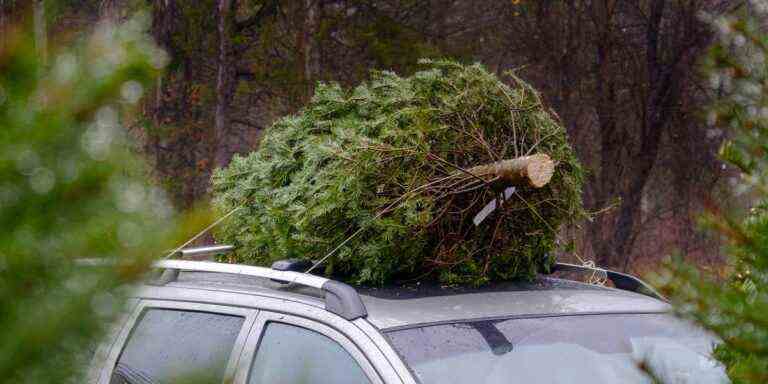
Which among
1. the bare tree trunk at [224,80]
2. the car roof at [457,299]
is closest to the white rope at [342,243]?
the car roof at [457,299]

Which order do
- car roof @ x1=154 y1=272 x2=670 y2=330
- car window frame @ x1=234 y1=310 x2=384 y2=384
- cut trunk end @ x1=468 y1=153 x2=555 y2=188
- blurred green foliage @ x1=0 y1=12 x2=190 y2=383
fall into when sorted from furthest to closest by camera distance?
1. cut trunk end @ x1=468 y1=153 x2=555 y2=188
2. car roof @ x1=154 y1=272 x2=670 y2=330
3. car window frame @ x1=234 y1=310 x2=384 y2=384
4. blurred green foliage @ x1=0 y1=12 x2=190 y2=383

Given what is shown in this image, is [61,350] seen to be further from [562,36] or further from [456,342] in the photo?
[562,36]

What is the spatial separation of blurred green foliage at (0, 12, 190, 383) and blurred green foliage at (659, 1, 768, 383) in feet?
2.19

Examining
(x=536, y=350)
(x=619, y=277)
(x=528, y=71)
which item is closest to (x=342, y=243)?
(x=536, y=350)

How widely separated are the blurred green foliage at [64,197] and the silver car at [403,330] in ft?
6.44

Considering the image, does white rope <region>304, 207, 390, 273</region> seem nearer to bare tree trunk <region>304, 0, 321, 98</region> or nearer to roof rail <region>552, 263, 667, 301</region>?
roof rail <region>552, 263, 667, 301</region>

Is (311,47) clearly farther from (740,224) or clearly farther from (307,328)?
(740,224)

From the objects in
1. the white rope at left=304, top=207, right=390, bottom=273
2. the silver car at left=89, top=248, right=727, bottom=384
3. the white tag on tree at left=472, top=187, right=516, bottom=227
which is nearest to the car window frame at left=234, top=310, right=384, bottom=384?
the silver car at left=89, top=248, right=727, bottom=384

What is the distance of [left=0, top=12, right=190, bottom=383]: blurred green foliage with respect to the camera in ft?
2.09

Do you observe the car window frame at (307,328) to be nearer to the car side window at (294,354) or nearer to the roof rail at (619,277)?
the car side window at (294,354)

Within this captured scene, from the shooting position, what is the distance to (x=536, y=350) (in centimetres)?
305

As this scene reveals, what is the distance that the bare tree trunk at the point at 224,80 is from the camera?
13.5 metres

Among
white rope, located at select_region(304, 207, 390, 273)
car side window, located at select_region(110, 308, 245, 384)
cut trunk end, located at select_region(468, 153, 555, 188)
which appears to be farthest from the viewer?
white rope, located at select_region(304, 207, 390, 273)

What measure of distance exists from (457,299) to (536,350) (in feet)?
1.23
